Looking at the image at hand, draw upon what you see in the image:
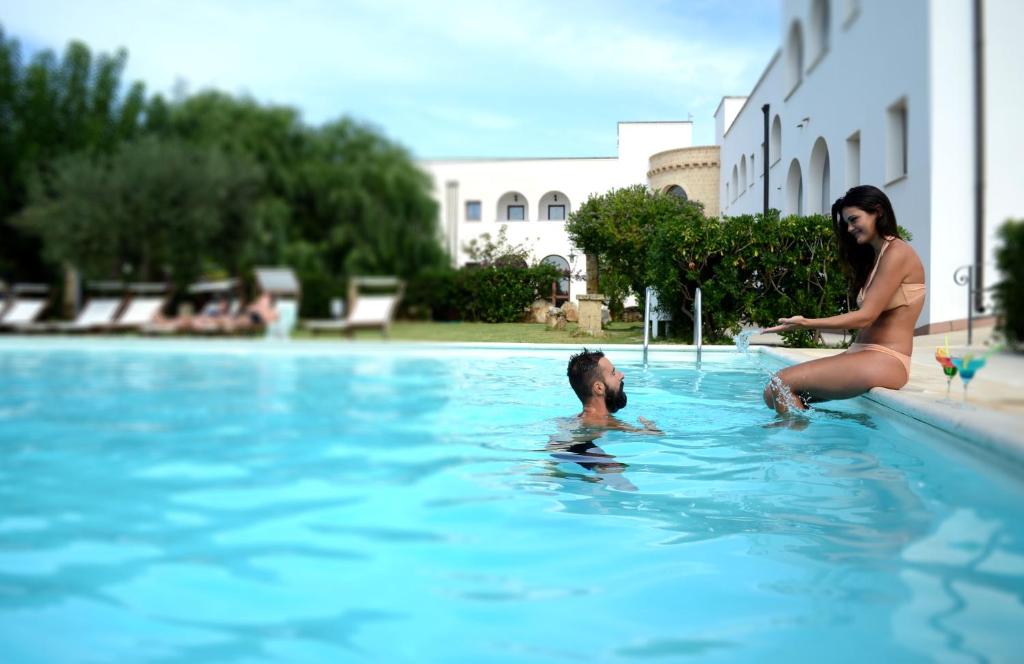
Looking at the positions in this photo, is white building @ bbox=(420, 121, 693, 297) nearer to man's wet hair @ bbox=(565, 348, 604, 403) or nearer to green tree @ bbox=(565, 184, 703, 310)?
green tree @ bbox=(565, 184, 703, 310)

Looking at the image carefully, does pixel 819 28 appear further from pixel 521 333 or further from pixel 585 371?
pixel 585 371

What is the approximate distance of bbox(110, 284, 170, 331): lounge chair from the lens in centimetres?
275

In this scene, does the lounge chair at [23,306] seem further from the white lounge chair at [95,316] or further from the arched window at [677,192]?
the arched window at [677,192]

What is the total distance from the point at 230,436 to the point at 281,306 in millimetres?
1586

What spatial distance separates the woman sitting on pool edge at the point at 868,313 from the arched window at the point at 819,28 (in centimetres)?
645

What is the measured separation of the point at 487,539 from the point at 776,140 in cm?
896

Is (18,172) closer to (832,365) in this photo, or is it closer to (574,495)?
(574,495)

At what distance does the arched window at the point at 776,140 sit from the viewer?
9.62 m

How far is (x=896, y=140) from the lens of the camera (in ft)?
22.7

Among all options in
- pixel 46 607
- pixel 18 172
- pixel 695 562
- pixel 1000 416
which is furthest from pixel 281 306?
pixel 1000 416

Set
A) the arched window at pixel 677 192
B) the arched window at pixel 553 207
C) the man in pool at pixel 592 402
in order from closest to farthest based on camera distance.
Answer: the man in pool at pixel 592 402
the arched window at pixel 553 207
the arched window at pixel 677 192

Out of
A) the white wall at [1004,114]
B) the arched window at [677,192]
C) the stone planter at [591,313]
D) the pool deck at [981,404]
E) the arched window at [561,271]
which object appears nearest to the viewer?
the white wall at [1004,114]

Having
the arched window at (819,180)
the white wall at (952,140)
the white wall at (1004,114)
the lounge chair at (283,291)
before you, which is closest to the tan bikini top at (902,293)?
the white wall at (952,140)

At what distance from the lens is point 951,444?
2.36 metres
